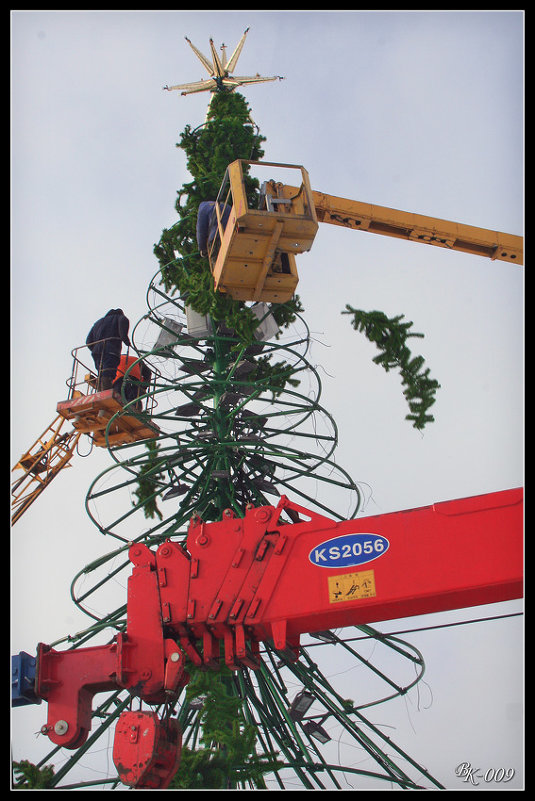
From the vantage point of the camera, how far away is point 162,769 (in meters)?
11.1

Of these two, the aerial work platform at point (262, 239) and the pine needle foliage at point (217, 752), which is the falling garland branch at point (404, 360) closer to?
the aerial work platform at point (262, 239)

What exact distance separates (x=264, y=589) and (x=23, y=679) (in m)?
3.23

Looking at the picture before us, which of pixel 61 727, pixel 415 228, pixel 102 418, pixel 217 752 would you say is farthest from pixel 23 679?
pixel 415 228

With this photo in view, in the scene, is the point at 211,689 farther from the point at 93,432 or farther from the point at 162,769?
the point at 93,432

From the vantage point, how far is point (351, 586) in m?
10.9

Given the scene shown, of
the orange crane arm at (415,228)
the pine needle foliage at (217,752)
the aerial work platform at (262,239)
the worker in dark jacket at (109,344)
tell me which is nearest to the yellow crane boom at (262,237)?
the aerial work platform at (262,239)

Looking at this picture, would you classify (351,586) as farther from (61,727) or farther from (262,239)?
(262,239)

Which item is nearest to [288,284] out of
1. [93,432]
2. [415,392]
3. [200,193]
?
[415,392]

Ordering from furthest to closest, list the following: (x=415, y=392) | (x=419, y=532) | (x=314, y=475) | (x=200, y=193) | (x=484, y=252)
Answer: (x=484, y=252) → (x=200, y=193) → (x=314, y=475) → (x=415, y=392) → (x=419, y=532)

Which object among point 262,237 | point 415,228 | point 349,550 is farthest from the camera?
point 415,228

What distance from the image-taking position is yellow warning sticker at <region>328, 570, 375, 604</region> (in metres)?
10.8

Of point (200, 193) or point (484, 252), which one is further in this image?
point (484, 252)

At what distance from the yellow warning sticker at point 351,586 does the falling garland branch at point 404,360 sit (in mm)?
3360

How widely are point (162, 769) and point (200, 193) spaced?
12363mm
